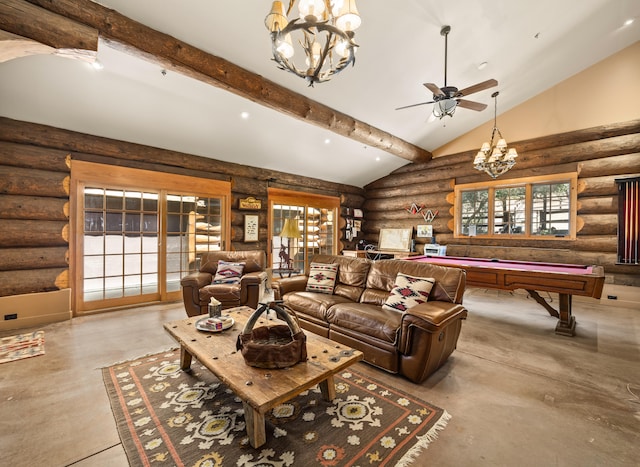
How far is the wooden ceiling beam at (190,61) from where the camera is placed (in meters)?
2.48

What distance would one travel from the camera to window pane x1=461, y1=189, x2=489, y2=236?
6.21 meters

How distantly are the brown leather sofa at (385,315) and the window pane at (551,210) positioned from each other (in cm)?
404

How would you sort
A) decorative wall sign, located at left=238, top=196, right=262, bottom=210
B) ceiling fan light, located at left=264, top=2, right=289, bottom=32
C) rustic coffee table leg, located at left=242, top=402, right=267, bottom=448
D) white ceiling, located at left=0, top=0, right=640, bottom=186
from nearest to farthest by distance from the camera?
rustic coffee table leg, located at left=242, top=402, right=267, bottom=448
ceiling fan light, located at left=264, top=2, right=289, bottom=32
white ceiling, located at left=0, top=0, right=640, bottom=186
decorative wall sign, located at left=238, top=196, right=262, bottom=210

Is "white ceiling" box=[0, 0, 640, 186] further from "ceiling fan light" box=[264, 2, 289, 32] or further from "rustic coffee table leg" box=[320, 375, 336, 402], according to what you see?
"rustic coffee table leg" box=[320, 375, 336, 402]

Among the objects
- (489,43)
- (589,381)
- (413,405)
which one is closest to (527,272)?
(589,381)

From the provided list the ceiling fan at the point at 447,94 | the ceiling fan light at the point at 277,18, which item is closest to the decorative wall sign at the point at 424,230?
the ceiling fan at the point at 447,94

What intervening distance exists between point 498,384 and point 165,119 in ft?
16.9

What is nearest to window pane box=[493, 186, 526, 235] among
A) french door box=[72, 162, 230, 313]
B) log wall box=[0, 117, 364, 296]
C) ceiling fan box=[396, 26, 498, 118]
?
ceiling fan box=[396, 26, 498, 118]

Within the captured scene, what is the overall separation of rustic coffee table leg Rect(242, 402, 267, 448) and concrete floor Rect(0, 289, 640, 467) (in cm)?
68

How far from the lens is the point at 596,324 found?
12.8 ft

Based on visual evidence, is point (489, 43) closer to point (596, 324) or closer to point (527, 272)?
point (527, 272)

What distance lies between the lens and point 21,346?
9.71ft

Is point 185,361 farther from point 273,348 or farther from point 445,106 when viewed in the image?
point 445,106

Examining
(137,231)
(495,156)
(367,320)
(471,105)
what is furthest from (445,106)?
(137,231)
